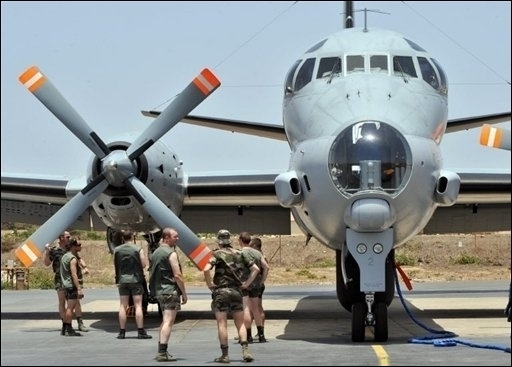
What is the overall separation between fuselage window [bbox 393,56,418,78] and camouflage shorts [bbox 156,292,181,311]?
506 centimetres

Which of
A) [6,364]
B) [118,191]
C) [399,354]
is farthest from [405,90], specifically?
[6,364]

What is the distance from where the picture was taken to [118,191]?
17656 millimetres

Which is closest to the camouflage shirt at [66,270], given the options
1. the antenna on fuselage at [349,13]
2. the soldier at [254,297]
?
the soldier at [254,297]

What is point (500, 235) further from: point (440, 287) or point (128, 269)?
point (128, 269)

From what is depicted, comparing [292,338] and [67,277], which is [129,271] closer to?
[67,277]

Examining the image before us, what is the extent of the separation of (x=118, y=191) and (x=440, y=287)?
17657 mm

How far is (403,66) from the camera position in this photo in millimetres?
15938

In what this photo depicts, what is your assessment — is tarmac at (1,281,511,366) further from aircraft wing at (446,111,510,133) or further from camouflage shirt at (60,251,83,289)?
aircraft wing at (446,111,510,133)

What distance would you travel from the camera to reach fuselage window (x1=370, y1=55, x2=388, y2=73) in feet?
51.3

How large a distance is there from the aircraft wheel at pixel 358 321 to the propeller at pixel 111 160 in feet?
9.78

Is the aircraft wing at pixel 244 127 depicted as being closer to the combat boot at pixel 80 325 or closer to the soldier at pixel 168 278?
the combat boot at pixel 80 325

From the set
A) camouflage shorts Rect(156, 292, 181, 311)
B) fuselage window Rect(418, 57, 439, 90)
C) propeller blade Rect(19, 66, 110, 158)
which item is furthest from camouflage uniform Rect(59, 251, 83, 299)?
fuselage window Rect(418, 57, 439, 90)

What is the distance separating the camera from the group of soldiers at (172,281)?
12.8 metres

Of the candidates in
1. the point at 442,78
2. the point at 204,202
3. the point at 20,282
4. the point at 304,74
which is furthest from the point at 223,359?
the point at 20,282
